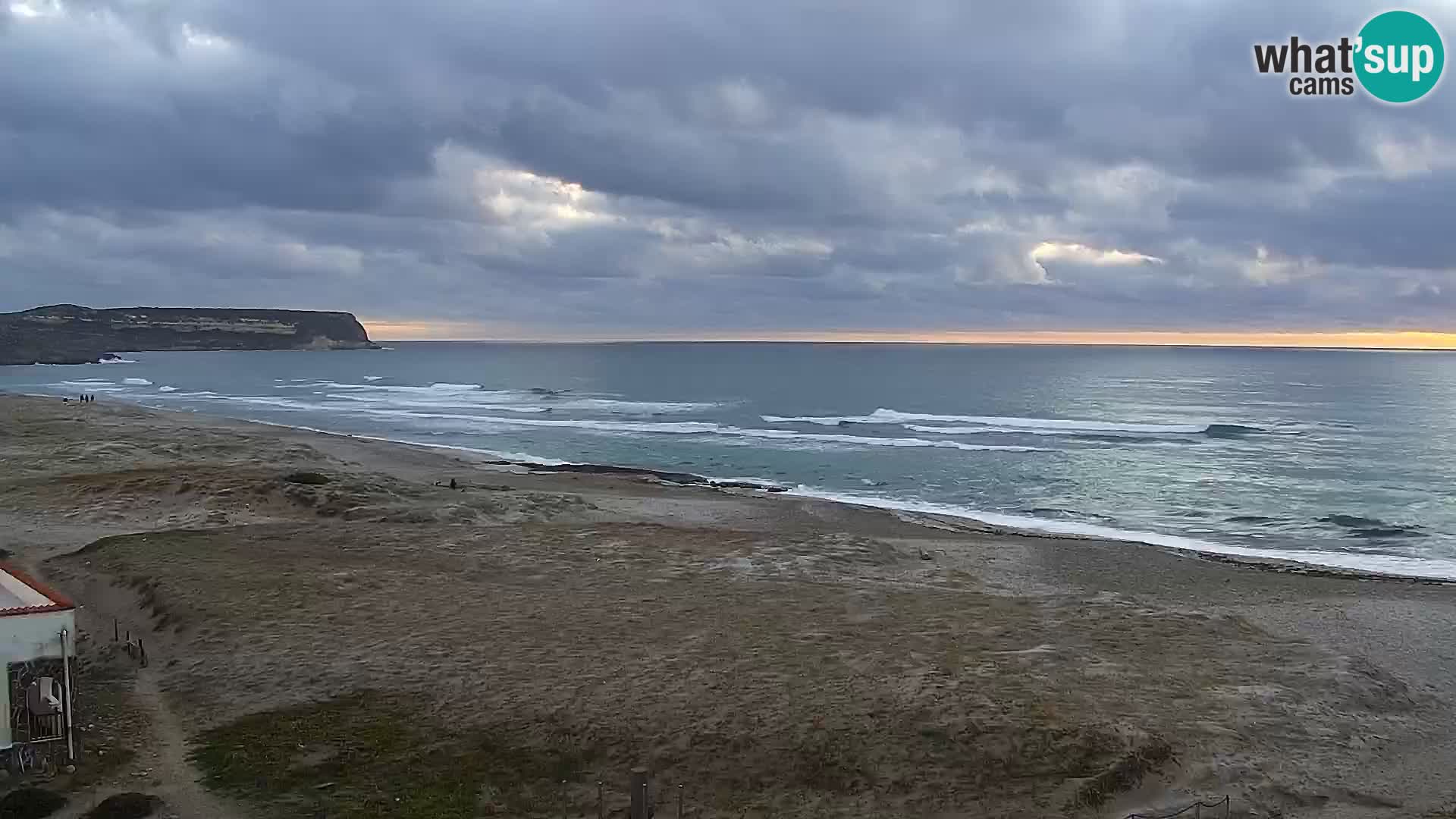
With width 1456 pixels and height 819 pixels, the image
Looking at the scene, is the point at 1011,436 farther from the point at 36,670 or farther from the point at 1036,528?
the point at 36,670

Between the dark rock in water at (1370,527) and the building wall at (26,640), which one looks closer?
the building wall at (26,640)

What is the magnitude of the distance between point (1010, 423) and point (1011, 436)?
854cm

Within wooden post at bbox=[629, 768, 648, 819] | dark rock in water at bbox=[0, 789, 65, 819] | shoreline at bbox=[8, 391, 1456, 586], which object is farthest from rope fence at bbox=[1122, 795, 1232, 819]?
shoreline at bbox=[8, 391, 1456, 586]

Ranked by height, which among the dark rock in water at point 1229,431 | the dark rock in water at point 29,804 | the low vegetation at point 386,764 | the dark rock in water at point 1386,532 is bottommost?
the dark rock in water at point 1386,532

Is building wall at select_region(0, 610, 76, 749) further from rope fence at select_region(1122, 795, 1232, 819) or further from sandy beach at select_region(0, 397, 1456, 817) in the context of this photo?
rope fence at select_region(1122, 795, 1232, 819)

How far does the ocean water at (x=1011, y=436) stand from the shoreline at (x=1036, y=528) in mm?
220

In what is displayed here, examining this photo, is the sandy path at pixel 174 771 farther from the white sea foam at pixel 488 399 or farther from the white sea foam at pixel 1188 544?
the white sea foam at pixel 488 399

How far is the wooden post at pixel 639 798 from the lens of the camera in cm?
1002

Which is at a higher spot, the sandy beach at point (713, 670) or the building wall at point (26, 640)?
the building wall at point (26, 640)

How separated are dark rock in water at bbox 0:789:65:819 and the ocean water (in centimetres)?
2682

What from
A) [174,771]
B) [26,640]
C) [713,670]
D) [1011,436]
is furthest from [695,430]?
[26,640]

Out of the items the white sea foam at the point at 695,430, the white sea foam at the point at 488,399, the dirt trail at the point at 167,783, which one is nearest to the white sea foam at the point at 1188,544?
the white sea foam at the point at 695,430

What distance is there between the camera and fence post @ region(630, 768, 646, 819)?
1002 cm

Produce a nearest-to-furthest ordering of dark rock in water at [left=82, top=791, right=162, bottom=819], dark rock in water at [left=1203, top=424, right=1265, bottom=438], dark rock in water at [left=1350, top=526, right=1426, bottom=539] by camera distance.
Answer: dark rock in water at [left=82, top=791, right=162, bottom=819] < dark rock in water at [left=1350, top=526, right=1426, bottom=539] < dark rock in water at [left=1203, top=424, right=1265, bottom=438]
